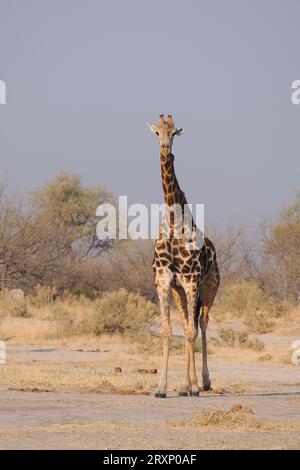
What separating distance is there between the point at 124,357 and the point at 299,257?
2077 cm

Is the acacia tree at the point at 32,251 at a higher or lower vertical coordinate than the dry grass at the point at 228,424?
higher

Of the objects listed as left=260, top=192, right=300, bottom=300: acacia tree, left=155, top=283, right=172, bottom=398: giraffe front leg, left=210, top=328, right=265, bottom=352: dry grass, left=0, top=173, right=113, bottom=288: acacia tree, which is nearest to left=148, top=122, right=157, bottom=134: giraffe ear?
left=155, top=283, right=172, bottom=398: giraffe front leg

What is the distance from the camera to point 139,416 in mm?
11398

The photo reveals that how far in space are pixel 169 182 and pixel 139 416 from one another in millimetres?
3425

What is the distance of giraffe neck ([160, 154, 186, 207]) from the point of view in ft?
45.2

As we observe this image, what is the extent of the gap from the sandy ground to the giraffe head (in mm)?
2896

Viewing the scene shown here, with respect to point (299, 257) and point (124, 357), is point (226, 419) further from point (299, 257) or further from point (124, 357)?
point (299, 257)

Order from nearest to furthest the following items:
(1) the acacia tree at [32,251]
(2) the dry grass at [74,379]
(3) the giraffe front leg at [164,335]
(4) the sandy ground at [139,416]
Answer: (4) the sandy ground at [139,416], (3) the giraffe front leg at [164,335], (2) the dry grass at [74,379], (1) the acacia tree at [32,251]

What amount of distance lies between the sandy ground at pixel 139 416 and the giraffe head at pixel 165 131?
9.50ft

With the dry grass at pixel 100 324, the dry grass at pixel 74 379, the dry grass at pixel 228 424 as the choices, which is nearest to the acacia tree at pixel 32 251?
the dry grass at pixel 100 324

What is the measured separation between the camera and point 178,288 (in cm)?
1406

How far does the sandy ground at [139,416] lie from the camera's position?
31.2ft

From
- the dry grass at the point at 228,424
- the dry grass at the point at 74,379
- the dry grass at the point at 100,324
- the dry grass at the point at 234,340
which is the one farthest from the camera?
the dry grass at the point at 100,324

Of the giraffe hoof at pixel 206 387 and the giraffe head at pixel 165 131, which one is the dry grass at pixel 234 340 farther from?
the giraffe head at pixel 165 131
